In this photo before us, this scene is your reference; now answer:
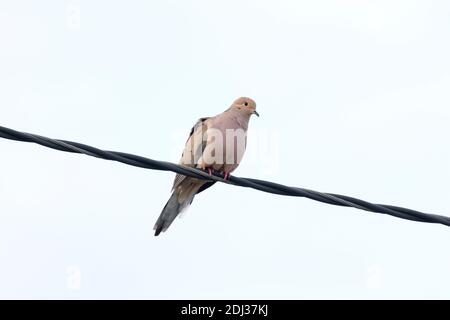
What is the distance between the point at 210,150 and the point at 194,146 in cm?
36

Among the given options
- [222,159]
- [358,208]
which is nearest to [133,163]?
[358,208]

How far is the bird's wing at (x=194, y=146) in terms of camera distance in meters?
8.35

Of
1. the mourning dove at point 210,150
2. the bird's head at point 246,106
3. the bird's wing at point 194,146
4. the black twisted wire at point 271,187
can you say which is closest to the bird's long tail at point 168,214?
the mourning dove at point 210,150

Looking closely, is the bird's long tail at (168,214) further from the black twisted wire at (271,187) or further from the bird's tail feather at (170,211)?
the black twisted wire at (271,187)

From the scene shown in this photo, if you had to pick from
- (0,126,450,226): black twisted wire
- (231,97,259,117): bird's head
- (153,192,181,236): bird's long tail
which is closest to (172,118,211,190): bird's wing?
(153,192,181,236): bird's long tail

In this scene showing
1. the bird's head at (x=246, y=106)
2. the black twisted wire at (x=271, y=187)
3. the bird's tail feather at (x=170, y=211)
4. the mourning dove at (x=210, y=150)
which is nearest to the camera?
the black twisted wire at (x=271, y=187)

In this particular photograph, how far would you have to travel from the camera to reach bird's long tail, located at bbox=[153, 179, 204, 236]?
8.36m

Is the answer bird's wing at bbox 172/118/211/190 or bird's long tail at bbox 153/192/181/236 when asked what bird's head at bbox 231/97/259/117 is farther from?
bird's long tail at bbox 153/192/181/236

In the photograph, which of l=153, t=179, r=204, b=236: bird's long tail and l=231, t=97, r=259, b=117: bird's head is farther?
l=231, t=97, r=259, b=117: bird's head

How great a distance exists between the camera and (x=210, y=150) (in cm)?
812

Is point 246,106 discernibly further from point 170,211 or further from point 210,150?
point 170,211

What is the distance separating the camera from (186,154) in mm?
8570

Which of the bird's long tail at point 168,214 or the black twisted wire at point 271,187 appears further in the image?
the bird's long tail at point 168,214

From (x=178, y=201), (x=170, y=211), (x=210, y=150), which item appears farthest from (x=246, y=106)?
(x=170, y=211)
